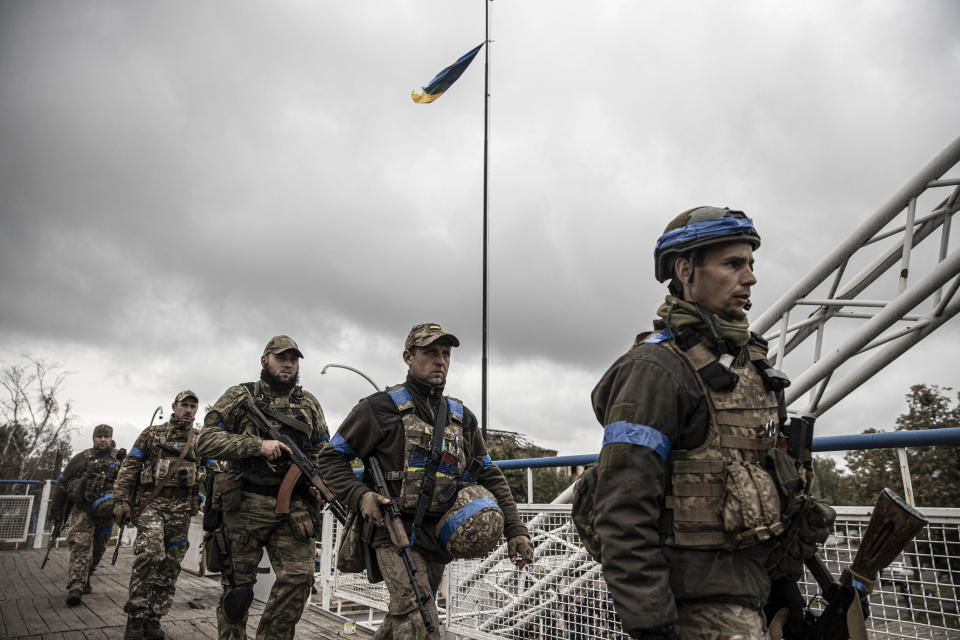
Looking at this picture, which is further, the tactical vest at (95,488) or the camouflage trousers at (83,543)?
the tactical vest at (95,488)

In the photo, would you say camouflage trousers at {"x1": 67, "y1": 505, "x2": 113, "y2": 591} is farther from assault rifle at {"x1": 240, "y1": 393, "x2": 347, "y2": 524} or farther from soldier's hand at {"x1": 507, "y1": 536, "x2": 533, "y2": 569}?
soldier's hand at {"x1": 507, "y1": 536, "x2": 533, "y2": 569}

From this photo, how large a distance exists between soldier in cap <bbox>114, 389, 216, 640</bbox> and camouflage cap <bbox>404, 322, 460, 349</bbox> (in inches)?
135

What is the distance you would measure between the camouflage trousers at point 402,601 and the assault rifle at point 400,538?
0.11ft

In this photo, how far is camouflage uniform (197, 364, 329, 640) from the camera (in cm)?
442

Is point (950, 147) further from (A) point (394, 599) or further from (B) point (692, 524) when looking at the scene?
(A) point (394, 599)

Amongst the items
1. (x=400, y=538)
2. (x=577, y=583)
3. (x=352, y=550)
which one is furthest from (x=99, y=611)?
(x=577, y=583)

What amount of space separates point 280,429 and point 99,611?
451cm

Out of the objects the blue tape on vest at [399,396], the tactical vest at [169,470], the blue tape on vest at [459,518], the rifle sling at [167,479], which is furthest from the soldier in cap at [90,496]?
the blue tape on vest at [459,518]

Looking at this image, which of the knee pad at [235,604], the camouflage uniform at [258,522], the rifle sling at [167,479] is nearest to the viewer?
the knee pad at [235,604]

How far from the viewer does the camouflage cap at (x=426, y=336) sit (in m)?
3.86

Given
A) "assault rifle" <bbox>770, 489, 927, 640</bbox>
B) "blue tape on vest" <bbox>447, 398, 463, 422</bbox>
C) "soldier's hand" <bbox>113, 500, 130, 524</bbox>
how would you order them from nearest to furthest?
"assault rifle" <bbox>770, 489, 927, 640</bbox> < "blue tape on vest" <bbox>447, 398, 463, 422</bbox> < "soldier's hand" <bbox>113, 500, 130, 524</bbox>

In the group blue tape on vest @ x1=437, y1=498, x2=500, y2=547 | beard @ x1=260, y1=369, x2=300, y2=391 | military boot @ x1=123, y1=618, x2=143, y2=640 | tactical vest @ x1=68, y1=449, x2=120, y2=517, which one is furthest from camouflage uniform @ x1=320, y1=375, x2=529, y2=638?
tactical vest @ x1=68, y1=449, x2=120, y2=517

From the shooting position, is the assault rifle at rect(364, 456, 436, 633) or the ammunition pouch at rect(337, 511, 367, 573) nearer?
the assault rifle at rect(364, 456, 436, 633)

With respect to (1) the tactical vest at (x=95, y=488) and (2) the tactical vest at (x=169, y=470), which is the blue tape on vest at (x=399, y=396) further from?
(1) the tactical vest at (x=95, y=488)
